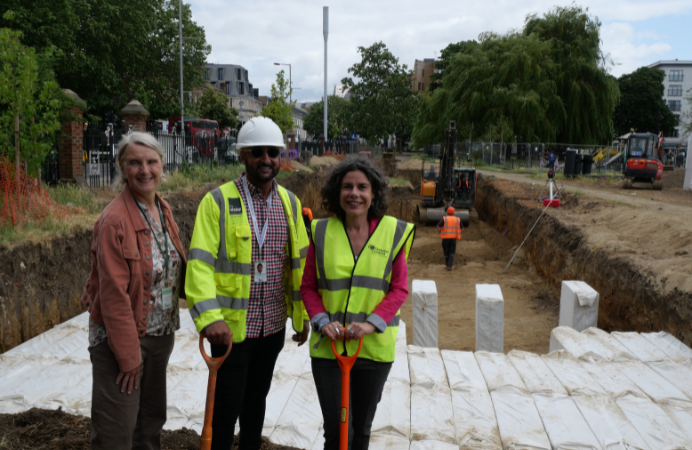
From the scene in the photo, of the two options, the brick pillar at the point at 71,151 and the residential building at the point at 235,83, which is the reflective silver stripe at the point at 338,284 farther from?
the residential building at the point at 235,83

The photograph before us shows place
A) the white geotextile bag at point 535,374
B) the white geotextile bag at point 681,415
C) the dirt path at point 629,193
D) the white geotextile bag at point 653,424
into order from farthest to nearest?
the dirt path at point 629,193
the white geotextile bag at point 535,374
the white geotextile bag at point 681,415
the white geotextile bag at point 653,424

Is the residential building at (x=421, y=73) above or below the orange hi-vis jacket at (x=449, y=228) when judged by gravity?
above

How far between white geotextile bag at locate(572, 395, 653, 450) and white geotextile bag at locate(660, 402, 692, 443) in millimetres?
339

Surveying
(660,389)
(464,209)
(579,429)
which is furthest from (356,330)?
(464,209)

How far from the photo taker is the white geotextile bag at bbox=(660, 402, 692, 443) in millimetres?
3503

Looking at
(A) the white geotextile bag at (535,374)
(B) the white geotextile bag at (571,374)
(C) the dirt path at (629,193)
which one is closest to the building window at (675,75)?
(C) the dirt path at (629,193)

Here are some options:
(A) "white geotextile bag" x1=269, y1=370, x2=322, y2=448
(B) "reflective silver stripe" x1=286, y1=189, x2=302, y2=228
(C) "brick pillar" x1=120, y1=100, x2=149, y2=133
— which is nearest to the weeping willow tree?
(C) "brick pillar" x1=120, y1=100, x2=149, y2=133

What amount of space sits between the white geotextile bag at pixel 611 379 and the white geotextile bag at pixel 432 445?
155cm

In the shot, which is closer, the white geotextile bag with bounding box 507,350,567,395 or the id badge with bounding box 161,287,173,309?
the id badge with bounding box 161,287,173,309

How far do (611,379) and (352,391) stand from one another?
2844 mm

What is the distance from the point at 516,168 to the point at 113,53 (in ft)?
75.6

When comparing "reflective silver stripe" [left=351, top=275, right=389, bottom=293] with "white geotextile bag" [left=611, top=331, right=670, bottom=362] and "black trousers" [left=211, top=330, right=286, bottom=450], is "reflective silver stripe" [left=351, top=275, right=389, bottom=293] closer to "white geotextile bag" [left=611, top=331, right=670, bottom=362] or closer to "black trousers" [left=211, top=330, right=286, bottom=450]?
"black trousers" [left=211, top=330, right=286, bottom=450]

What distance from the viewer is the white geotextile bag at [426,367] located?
4108 mm

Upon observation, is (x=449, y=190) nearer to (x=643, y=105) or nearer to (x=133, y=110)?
(x=133, y=110)
